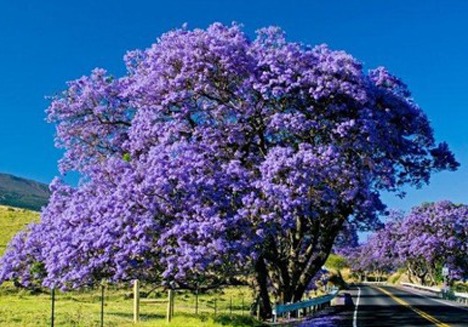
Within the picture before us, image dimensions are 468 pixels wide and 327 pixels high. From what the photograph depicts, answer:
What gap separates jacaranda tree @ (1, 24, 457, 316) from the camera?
79.7 feet

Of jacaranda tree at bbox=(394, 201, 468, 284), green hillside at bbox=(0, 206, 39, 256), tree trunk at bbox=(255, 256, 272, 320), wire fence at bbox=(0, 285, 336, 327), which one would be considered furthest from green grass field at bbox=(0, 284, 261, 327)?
jacaranda tree at bbox=(394, 201, 468, 284)

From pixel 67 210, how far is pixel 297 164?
877 centimetres

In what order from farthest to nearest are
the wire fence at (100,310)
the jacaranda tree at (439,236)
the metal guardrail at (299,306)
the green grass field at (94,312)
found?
the jacaranda tree at (439,236) < the metal guardrail at (299,306) < the wire fence at (100,310) < the green grass field at (94,312)

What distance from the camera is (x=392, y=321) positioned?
30641 millimetres

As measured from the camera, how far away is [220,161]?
1078 inches

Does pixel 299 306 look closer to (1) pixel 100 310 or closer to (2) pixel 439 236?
(1) pixel 100 310

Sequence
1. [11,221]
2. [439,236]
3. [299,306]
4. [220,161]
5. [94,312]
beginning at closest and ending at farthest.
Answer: [220,161]
[299,306]
[94,312]
[11,221]
[439,236]

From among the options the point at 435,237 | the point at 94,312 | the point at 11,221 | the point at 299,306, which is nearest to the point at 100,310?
the point at 94,312

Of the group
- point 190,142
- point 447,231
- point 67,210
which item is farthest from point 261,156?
point 447,231

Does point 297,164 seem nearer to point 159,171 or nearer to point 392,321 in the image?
point 159,171

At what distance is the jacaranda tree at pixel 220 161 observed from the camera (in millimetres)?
24281

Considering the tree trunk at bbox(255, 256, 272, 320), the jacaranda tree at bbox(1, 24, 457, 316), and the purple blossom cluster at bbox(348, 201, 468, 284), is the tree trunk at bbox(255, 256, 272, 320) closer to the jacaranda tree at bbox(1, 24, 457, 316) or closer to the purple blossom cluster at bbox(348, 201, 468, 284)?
the jacaranda tree at bbox(1, 24, 457, 316)

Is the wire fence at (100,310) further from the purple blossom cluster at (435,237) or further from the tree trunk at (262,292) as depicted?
the purple blossom cluster at (435,237)

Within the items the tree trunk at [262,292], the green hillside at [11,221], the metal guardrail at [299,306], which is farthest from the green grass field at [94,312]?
the green hillside at [11,221]
